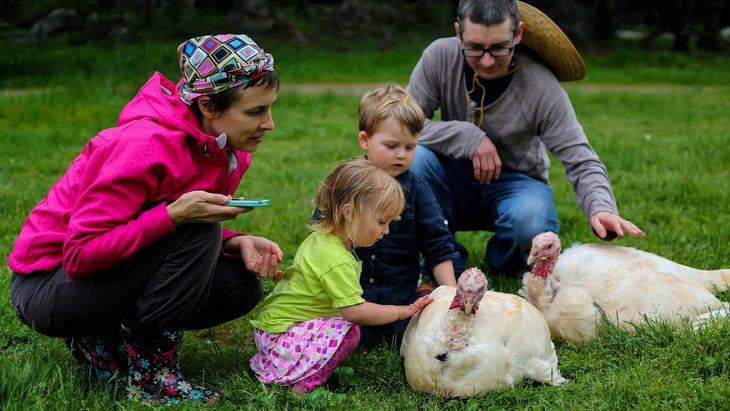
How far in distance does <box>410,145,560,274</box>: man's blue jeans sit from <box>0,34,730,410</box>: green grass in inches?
8.2

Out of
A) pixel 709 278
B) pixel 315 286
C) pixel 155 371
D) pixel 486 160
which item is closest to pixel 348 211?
pixel 315 286

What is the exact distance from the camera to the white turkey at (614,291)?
343 cm

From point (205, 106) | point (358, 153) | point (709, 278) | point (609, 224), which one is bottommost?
point (358, 153)

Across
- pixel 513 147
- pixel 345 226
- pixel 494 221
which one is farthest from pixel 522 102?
pixel 345 226

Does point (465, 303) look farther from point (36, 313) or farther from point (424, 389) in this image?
point (36, 313)

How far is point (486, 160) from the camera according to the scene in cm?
418

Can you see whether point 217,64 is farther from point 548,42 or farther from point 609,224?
point 548,42

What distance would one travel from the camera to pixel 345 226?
10.4ft

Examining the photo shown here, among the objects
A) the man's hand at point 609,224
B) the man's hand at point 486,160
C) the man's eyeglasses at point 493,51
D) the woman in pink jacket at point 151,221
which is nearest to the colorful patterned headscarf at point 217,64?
the woman in pink jacket at point 151,221

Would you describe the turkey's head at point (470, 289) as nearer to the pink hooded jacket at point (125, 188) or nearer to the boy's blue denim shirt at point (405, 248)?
the boy's blue denim shirt at point (405, 248)

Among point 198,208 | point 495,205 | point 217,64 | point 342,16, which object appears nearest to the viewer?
point 198,208

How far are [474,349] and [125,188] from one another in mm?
1477

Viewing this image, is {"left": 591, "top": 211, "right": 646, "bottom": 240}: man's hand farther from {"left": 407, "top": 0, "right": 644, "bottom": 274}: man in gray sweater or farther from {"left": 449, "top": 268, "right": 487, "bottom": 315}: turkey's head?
{"left": 449, "top": 268, "right": 487, "bottom": 315}: turkey's head

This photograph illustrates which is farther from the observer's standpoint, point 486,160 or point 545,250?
point 486,160
